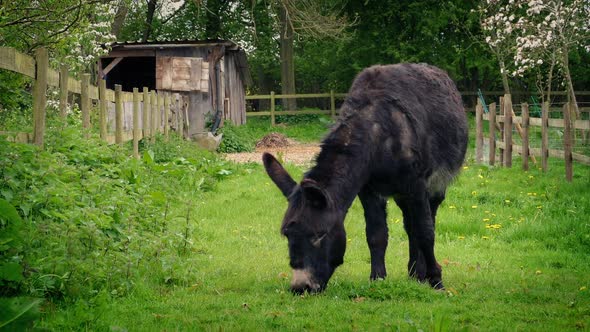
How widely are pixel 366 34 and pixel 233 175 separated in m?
20.8

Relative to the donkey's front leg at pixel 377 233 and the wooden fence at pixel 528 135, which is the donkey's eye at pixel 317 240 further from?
the wooden fence at pixel 528 135

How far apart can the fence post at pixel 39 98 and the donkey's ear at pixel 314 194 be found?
3.23 metres

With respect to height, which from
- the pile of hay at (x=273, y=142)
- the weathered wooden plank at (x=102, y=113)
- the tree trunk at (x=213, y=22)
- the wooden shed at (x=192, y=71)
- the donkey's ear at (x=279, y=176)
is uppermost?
the tree trunk at (x=213, y=22)

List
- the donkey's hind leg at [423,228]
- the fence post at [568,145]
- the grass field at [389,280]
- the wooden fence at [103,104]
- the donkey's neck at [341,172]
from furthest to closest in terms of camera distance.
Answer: the fence post at [568,145] → the wooden fence at [103,104] → the donkey's hind leg at [423,228] → the donkey's neck at [341,172] → the grass field at [389,280]

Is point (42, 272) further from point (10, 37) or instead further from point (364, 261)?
point (10, 37)

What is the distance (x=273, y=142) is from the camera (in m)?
26.0

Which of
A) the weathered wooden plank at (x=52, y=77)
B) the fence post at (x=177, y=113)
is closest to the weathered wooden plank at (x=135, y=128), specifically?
the weathered wooden plank at (x=52, y=77)

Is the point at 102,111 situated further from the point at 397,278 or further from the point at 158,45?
the point at 158,45

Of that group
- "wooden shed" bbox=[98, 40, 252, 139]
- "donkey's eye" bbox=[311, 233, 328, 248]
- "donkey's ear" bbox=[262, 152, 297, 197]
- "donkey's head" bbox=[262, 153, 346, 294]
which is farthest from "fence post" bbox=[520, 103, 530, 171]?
"donkey's eye" bbox=[311, 233, 328, 248]

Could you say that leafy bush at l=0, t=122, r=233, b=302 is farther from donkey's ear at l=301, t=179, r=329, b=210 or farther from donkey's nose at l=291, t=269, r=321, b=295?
donkey's ear at l=301, t=179, r=329, b=210

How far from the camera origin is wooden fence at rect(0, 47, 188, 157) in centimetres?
749

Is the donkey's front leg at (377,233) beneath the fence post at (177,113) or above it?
beneath

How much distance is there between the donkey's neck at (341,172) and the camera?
5.79 m

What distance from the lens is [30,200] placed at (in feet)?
19.5
